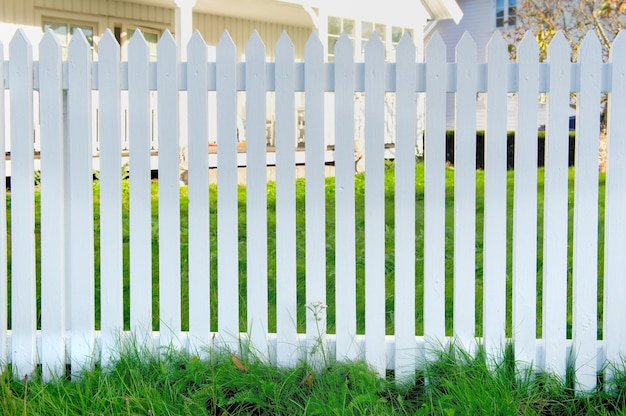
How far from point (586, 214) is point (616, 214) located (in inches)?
4.9

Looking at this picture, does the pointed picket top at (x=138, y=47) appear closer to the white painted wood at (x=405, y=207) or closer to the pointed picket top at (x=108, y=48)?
the pointed picket top at (x=108, y=48)

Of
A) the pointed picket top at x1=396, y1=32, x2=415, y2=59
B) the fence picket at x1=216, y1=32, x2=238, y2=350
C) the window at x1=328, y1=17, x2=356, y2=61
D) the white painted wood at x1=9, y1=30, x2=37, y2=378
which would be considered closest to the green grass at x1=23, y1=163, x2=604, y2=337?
the fence picket at x1=216, y1=32, x2=238, y2=350

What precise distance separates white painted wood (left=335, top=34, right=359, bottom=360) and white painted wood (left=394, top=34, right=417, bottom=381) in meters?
0.19

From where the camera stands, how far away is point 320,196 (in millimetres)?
3406

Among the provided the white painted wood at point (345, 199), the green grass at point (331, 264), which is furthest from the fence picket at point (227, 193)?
the white painted wood at point (345, 199)

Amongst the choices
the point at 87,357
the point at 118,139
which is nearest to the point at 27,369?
the point at 87,357

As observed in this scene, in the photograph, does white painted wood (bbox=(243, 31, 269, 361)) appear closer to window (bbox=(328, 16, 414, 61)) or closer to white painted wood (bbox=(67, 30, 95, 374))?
white painted wood (bbox=(67, 30, 95, 374))

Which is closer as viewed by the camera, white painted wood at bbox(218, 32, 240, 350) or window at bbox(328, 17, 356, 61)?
white painted wood at bbox(218, 32, 240, 350)

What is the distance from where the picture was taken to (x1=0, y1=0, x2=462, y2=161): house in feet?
39.9

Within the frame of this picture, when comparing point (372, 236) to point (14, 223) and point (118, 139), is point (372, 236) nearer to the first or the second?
point (118, 139)

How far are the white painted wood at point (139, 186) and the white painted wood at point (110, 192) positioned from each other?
58 mm

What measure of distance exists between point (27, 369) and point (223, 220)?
1.09 m

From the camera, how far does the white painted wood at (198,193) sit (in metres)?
3.41

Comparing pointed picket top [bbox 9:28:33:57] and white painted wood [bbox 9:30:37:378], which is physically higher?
pointed picket top [bbox 9:28:33:57]
